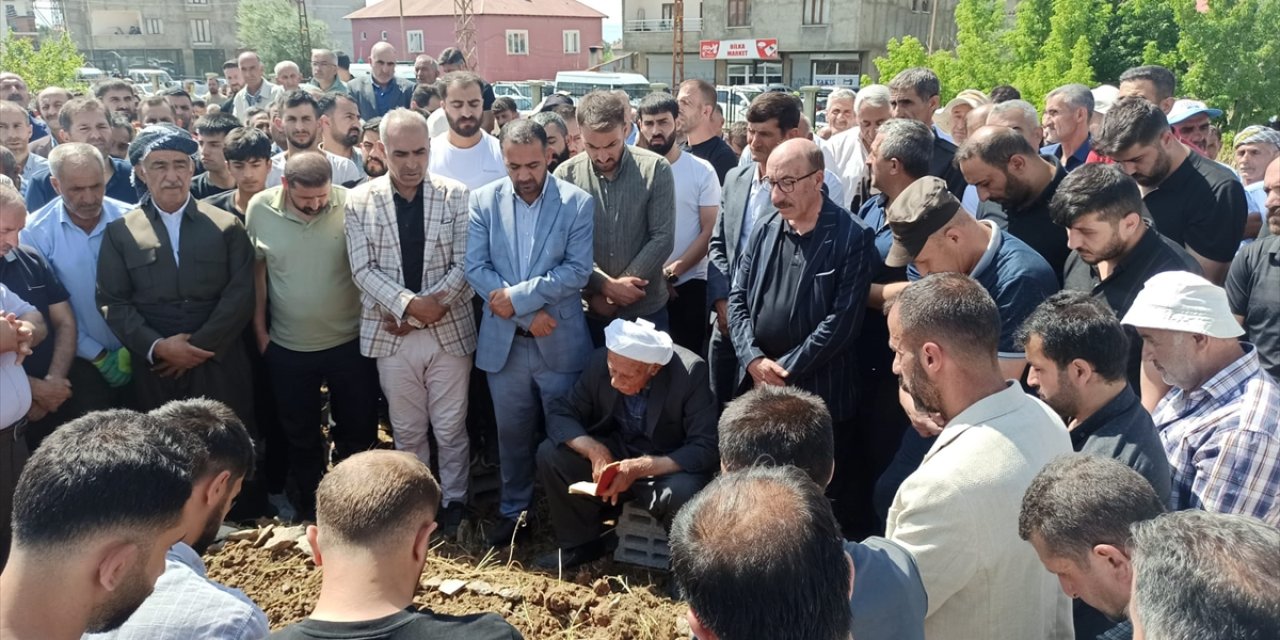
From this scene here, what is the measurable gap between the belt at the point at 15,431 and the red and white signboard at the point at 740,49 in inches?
1565

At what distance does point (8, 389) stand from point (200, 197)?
6.71 ft

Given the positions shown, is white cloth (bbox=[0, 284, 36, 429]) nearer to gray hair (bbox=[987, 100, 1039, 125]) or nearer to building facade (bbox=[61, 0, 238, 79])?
gray hair (bbox=[987, 100, 1039, 125])

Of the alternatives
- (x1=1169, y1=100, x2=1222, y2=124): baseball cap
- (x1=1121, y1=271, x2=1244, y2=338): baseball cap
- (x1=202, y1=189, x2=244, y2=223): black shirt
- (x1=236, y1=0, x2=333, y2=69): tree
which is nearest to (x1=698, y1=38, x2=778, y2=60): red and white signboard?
(x1=236, y1=0, x2=333, y2=69): tree

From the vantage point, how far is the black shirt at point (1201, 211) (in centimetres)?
450

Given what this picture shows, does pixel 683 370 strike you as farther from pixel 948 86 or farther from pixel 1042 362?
pixel 948 86

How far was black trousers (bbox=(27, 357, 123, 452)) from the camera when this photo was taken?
16.0 ft

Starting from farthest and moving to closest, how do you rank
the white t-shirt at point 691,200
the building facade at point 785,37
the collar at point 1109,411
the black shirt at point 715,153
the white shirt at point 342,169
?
1. the building facade at point 785,37
2. the black shirt at point 715,153
3. the white shirt at point 342,169
4. the white t-shirt at point 691,200
5. the collar at point 1109,411

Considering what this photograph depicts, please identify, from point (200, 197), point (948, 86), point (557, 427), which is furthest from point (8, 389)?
point (948, 86)

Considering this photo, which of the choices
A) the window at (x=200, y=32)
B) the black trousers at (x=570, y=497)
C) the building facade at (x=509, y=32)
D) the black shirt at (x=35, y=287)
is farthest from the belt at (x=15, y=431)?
the window at (x=200, y=32)

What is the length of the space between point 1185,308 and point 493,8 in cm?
5213

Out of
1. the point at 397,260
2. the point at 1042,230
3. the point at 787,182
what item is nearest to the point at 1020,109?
the point at 1042,230

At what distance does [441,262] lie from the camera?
4.97 metres

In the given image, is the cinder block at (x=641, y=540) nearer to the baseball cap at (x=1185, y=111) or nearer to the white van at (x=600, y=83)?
the baseball cap at (x=1185, y=111)

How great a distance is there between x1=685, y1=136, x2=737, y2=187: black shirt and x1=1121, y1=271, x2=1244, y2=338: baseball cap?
3834 millimetres
